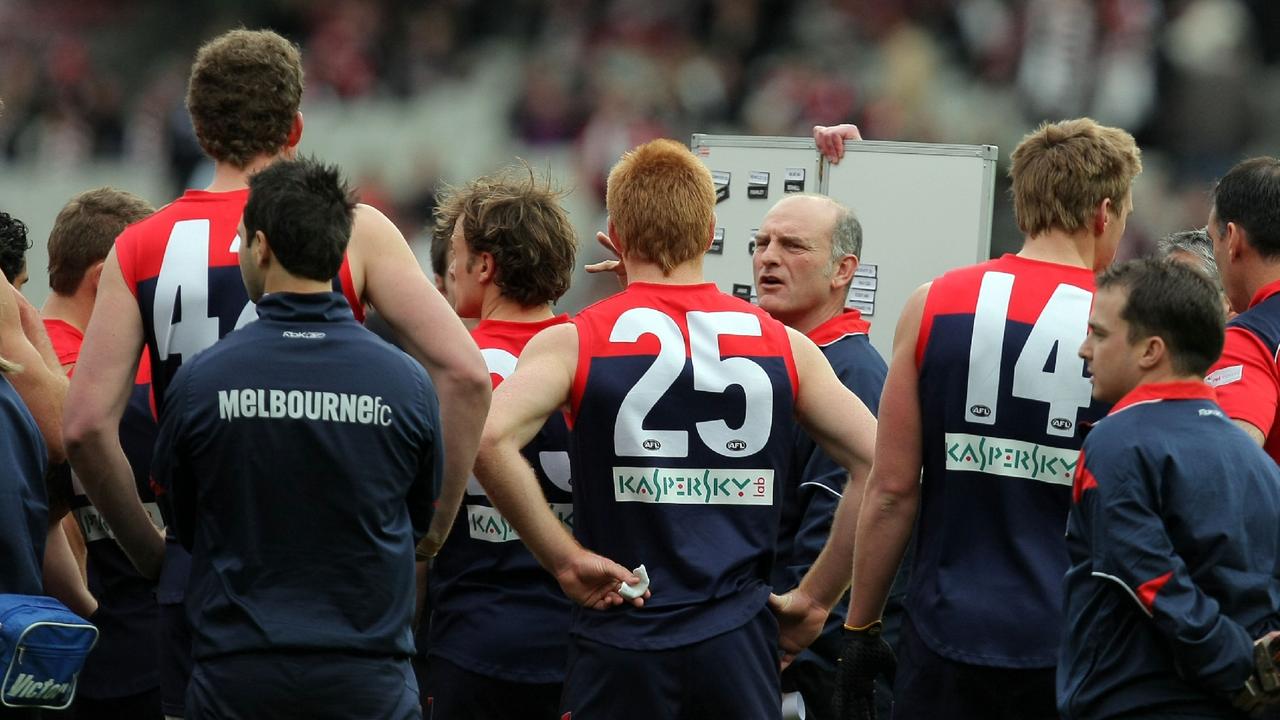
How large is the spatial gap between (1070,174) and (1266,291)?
24.6 inches

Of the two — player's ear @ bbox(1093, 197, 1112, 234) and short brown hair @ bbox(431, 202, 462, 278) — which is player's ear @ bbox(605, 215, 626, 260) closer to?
short brown hair @ bbox(431, 202, 462, 278)

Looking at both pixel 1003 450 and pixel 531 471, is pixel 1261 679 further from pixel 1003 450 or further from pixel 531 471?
pixel 531 471

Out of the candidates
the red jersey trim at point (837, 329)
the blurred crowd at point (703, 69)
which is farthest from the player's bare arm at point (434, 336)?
the blurred crowd at point (703, 69)

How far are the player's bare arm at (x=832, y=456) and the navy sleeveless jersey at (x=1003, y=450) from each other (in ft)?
0.66

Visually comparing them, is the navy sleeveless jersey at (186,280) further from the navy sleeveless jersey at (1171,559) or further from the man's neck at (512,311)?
the navy sleeveless jersey at (1171,559)

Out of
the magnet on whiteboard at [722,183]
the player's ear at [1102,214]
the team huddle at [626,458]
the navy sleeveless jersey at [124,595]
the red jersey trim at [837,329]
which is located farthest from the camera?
the magnet on whiteboard at [722,183]

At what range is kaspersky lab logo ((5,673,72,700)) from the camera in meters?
3.76

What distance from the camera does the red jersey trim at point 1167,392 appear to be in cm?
337

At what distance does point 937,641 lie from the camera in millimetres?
3947

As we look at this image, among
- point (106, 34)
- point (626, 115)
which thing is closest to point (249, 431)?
point (626, 115)

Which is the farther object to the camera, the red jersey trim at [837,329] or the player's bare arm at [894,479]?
the red jersey trim at [837,329]

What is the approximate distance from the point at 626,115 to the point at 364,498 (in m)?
11.0

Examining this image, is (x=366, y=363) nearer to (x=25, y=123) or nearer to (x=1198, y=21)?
(x=1198, y=21)

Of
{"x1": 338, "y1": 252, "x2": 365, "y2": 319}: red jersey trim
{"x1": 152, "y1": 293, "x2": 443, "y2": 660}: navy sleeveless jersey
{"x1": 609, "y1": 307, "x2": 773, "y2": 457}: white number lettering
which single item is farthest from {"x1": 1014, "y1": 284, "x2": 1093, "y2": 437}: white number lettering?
{"x1": 338, "y1": 252, "x2": 365, "y2": 319}: red jersey trim
